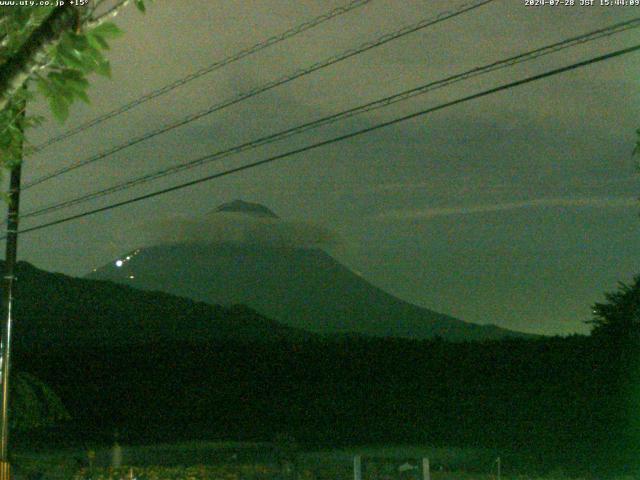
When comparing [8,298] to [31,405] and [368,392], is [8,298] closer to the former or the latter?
[31,405]

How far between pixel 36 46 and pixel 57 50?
133 millimetres

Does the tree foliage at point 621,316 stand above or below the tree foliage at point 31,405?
above

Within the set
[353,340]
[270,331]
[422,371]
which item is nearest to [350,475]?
[422,371]

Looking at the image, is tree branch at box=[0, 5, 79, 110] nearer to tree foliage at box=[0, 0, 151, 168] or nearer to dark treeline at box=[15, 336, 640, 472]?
tree foliage at box=[0, 0, 151, 168]

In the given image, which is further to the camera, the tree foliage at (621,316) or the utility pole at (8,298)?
the tree foliage at (621,316)

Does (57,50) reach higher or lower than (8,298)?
lower

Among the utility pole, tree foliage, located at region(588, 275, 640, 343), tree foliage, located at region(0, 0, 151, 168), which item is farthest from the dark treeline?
tree foliage, located at region(0, 0, 151, 168)

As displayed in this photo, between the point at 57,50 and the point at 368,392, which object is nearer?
the point at 57,50

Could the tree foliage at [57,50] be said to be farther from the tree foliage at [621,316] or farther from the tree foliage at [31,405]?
the tree foliage at [621,316]

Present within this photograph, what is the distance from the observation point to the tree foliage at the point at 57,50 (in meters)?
4.28

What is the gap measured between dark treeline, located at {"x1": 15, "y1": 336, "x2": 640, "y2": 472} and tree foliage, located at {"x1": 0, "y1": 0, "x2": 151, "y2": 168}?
19.7 m

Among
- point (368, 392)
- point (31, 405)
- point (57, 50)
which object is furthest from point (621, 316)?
point (57, 50)

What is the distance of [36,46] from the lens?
4281 millimetres

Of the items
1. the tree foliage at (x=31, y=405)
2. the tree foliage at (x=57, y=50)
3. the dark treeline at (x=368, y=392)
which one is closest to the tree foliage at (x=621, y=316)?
the dark treeline at (x=368, y=392)
